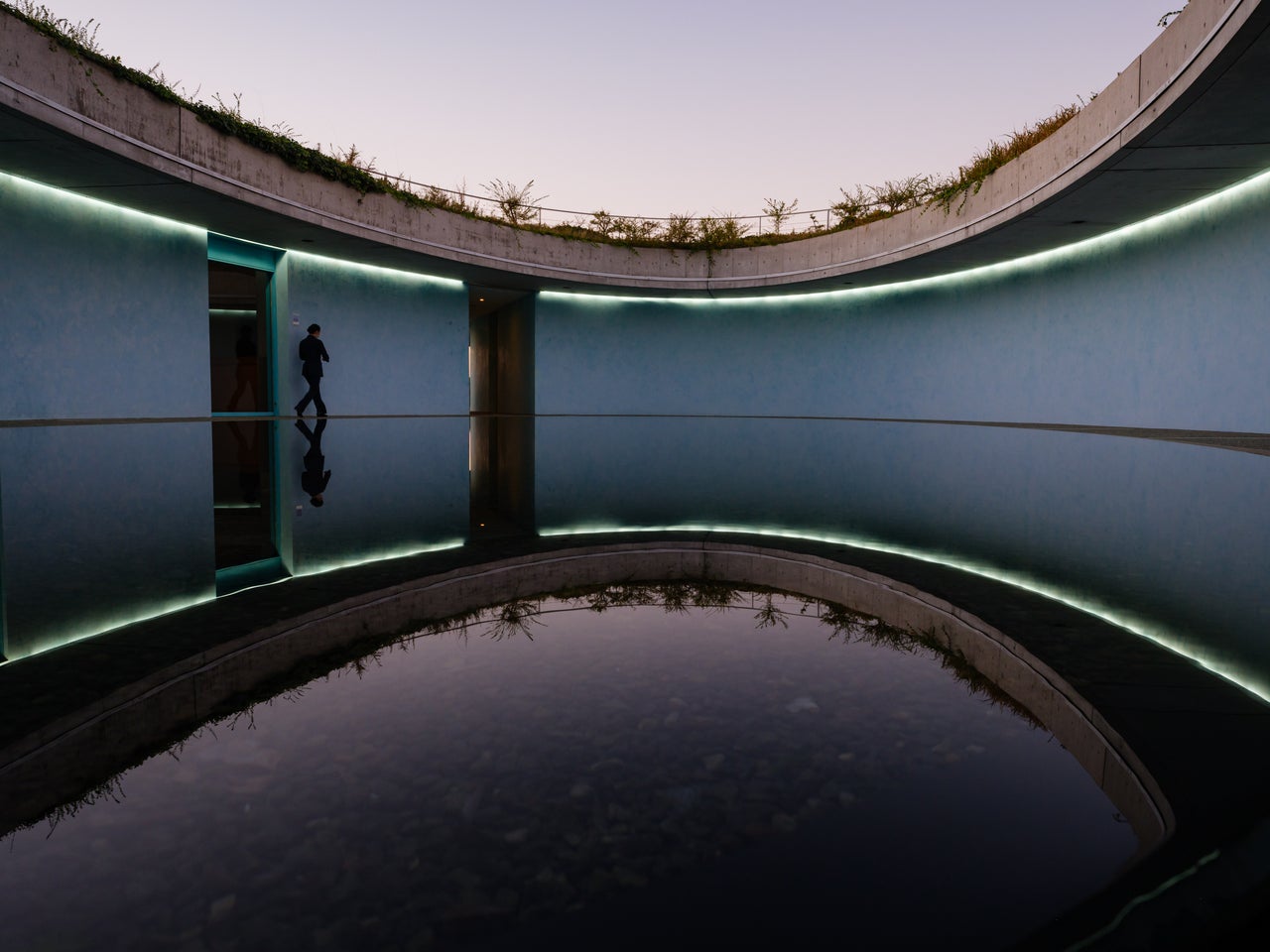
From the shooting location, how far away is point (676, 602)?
303 cm

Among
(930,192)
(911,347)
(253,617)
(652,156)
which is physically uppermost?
(652,156)

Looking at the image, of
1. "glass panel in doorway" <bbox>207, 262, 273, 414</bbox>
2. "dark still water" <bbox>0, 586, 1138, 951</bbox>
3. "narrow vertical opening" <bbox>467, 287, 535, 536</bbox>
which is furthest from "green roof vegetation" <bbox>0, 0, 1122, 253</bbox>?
"dark still water" <bbox>0, 586, 1138, 951</bbox>

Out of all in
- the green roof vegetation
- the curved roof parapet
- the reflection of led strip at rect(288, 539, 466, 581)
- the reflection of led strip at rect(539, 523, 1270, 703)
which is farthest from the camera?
the green roof vegetation

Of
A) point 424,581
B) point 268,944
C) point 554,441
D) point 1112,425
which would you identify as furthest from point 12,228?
point 1112,425

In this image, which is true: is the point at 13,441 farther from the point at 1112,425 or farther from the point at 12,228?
the point at 1112,425

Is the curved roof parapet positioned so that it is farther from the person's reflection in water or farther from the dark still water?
the dark still water

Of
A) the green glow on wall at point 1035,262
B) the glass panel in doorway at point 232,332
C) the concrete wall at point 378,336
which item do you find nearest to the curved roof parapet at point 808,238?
the green glow on wall at point 1035,262

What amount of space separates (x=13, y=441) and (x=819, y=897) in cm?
1039

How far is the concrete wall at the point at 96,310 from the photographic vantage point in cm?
1120

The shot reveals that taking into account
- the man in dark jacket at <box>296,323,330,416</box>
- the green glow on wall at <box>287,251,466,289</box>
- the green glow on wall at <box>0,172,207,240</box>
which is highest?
the green glow on wall at <box>287,251,466,289</box>

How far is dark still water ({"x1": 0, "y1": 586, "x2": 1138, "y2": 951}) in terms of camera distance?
1030mm

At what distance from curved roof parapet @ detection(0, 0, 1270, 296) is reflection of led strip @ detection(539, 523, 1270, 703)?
6.25 meters

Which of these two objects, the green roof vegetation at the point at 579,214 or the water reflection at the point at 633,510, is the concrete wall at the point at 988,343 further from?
the water reflection at the point at 633,510

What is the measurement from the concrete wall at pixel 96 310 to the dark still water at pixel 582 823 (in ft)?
40.9
